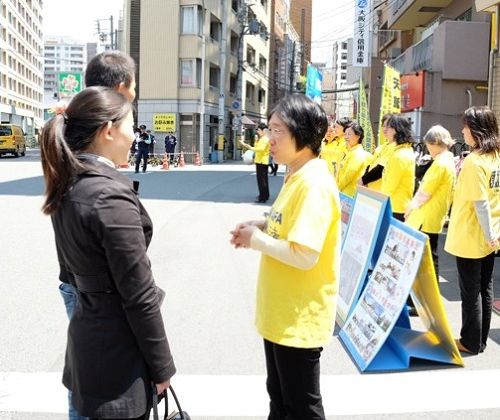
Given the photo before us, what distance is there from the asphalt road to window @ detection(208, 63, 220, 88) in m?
33.7

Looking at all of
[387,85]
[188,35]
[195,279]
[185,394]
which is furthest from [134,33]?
[185,394]

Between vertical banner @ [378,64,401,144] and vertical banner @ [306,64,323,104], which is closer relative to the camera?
vertical banner @ [378,64,401,144]

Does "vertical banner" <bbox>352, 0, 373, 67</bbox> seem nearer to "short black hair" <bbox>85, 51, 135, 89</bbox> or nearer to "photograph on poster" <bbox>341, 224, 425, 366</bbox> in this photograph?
"photograph on poster" <bbox>341, 224, 425, 366</bbox>

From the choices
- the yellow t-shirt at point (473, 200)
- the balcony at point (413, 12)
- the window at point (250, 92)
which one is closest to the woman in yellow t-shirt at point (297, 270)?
the yellow t-shirt at point (473, 200)

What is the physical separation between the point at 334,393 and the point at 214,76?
39812 millimetres

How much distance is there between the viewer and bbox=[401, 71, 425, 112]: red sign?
19831mm

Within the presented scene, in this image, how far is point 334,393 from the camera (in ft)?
12.8

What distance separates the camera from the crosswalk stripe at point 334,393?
3.65 metres

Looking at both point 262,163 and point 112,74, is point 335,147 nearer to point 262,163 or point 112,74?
point 262,163

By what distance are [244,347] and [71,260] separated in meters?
2.89

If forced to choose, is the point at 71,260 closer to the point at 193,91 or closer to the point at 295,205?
the point at 295,205

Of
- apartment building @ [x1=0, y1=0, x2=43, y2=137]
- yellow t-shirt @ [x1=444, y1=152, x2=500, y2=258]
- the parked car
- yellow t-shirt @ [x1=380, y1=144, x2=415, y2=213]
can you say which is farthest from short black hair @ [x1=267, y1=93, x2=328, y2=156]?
apartment building @ [x1=0, y1=0, x2=43, y2=137]

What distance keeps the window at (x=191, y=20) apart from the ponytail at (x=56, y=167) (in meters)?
36.2

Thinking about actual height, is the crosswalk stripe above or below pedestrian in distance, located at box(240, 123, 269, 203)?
below
